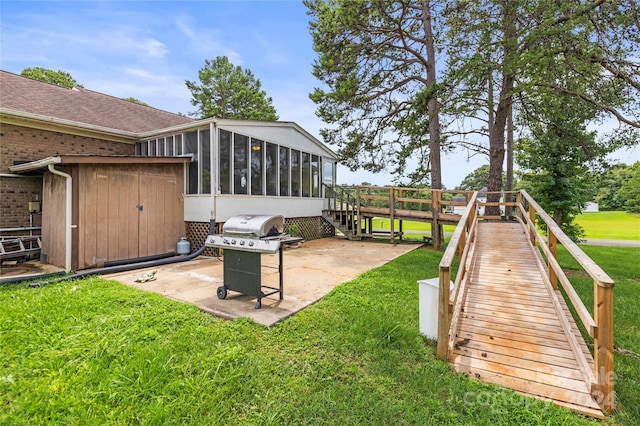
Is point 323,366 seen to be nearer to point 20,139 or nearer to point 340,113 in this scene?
point 20,139

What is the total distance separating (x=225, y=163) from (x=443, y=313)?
714 centimetres

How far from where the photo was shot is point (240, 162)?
8820 millimetres

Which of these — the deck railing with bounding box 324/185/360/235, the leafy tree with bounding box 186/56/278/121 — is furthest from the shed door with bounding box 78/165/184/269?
the leafy tree with bounding box 186/56/278/121

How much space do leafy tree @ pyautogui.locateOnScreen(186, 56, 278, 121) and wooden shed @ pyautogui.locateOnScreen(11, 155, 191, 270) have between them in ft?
69.6

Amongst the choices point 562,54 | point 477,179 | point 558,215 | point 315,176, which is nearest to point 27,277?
point 315,176

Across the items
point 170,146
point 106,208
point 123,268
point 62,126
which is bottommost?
point 123,268

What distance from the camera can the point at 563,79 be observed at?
7.73 m

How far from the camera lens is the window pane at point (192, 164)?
8.32 metres

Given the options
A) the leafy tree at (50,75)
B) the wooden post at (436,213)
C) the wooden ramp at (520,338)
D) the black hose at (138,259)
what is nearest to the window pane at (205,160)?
the black hose at (138,259)

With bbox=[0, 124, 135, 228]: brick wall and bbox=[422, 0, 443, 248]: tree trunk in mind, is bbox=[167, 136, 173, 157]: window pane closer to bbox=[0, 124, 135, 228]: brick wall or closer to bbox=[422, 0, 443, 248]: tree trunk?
bbox=[0, 124, 135, 228]: brick wall

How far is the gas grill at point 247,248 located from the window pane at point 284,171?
238 inches

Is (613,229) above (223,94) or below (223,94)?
below

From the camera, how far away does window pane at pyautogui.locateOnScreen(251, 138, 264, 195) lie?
9.26 meters

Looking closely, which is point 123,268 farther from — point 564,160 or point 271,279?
point 564,160
